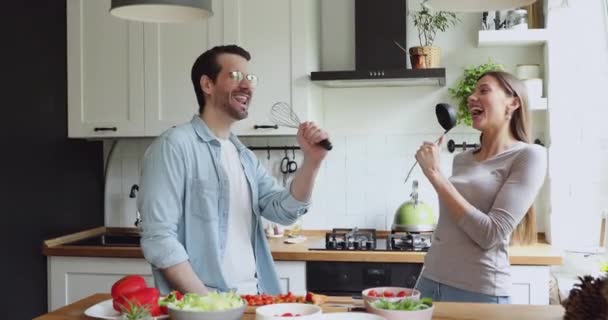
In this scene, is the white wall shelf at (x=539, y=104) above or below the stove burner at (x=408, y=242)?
above

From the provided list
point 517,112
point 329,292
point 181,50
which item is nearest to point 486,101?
point 517,112

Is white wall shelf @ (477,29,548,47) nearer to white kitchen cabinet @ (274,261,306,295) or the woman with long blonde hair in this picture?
the woman with long blonde hair

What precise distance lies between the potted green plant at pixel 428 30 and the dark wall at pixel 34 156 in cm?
183

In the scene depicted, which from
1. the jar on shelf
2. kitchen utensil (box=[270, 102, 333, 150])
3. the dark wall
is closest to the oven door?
kitchen utensil (box=[270, 102, 333, 150])

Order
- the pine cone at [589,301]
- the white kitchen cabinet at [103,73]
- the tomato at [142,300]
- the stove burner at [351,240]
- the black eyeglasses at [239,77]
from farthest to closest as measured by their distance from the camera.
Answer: the white kitchen cabinet at [103,73] → the stove burner at [351,240] → the black eyeglasses at [239,77] → the tomato at [142,300] → the pine cone at [589,301]

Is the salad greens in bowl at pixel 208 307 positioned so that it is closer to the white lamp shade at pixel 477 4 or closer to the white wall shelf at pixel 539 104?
the white lamp shade at pixel 477 4

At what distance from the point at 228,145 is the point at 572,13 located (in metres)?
1.95

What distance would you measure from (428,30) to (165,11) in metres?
1.87

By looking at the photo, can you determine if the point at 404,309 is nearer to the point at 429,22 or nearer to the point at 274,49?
the point at 274,49

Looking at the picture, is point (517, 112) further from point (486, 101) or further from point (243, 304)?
point (243, 304)

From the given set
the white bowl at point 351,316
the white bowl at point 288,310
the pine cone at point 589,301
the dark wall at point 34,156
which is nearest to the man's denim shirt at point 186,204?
the white bowl at point 288,310

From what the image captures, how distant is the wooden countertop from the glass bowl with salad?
146 cm

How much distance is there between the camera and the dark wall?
3.31m

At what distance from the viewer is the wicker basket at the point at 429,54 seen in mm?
3557
